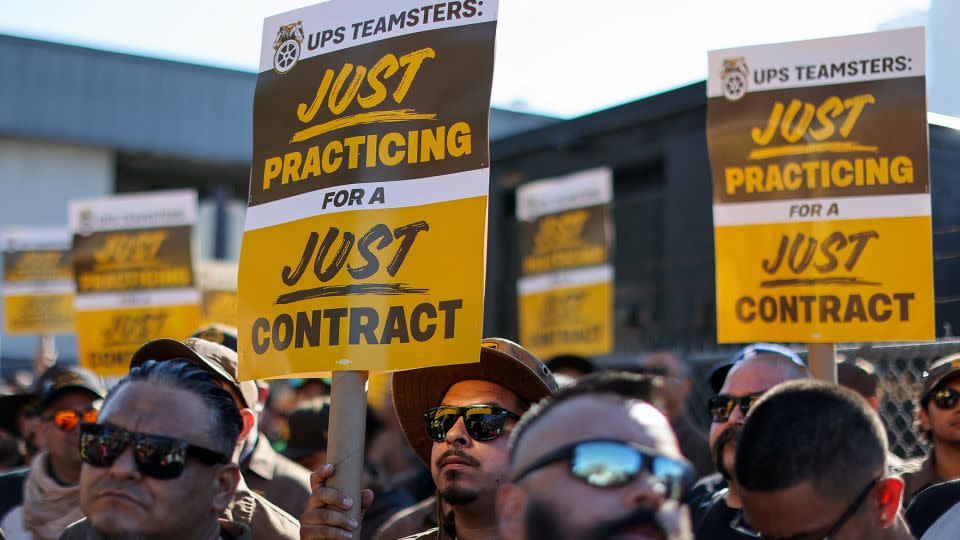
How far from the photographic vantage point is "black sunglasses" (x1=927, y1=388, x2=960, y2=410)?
4.89m

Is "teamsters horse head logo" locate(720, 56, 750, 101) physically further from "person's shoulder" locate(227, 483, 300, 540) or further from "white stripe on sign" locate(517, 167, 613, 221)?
"white stripe on sign" locate(517, 167, 613, 221)

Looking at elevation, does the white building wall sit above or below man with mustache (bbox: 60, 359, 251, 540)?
above

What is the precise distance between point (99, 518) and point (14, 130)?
28.2 meters

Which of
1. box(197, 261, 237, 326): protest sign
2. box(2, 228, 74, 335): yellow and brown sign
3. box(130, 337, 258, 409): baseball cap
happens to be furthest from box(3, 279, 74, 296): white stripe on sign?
box(130, 337, 258, 409): baseball cap

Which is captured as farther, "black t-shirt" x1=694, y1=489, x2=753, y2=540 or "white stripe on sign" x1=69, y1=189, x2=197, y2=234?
"white stripe on sign" x1=69, y1=189, x2=197, y2=234

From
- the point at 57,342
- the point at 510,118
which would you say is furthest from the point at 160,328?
the point at 510,118

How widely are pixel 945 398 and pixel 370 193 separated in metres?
2.68

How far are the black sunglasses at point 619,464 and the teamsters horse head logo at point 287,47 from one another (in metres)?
1.90

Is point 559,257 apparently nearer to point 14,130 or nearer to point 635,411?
point 635,411

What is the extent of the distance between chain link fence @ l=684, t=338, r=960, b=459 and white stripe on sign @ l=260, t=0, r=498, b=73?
3.02m

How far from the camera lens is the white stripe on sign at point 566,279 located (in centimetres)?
910

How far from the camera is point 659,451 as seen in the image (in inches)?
92.6

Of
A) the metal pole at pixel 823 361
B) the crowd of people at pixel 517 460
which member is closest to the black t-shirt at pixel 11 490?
the crowd of people at pixel 517 460

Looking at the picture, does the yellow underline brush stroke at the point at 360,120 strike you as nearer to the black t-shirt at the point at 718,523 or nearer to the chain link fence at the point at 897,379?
the black t-shirt at the point at 718,523
